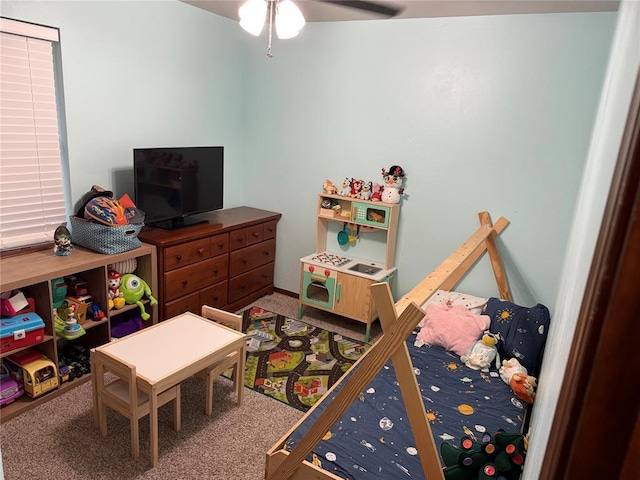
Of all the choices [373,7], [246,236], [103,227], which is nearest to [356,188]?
[246,236]

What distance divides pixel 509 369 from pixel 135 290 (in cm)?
239

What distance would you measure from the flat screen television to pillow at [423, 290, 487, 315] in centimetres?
195

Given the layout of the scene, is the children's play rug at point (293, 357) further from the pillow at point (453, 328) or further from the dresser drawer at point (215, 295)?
the pillow at point (453, 328)

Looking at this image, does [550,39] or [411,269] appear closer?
[550,39]

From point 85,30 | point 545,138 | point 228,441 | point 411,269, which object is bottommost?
point 228,441

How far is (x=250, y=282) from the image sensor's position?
155 inches

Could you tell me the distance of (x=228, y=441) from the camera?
2.30 metres

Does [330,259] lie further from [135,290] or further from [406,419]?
[406,419]

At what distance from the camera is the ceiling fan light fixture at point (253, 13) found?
1.96 meters

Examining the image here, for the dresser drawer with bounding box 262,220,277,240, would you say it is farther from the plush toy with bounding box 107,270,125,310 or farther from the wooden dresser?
the plush toy with bounding box 107,270,125,310

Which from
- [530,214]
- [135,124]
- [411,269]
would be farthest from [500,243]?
[135,124]

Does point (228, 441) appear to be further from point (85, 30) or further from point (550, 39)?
point (550, 39)

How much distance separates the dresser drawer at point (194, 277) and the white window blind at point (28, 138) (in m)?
0.83

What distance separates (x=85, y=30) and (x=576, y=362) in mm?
3260
